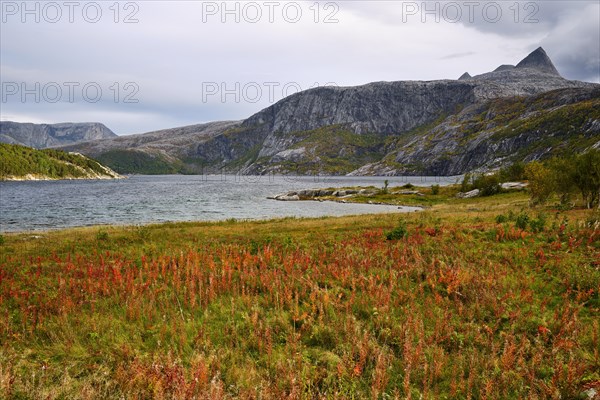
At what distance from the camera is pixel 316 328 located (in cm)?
972

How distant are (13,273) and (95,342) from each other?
10.0 meters

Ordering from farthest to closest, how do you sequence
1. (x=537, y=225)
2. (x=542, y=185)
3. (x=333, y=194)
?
(x=333, y=194) → (x=542, y=185) → (x=537, y=225)

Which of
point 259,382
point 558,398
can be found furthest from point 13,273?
point 558,398

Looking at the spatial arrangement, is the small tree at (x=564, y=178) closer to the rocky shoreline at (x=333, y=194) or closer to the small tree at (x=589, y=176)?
the small tree at (x=589, y=176)

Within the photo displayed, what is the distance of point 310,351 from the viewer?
903 cm

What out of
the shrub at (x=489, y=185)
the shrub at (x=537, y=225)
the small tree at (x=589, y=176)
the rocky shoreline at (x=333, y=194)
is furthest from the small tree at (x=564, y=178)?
the rocky shoreline at (x=333, y=194)

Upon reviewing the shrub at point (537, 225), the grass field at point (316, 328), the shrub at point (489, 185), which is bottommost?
the grass field at point (316, 328)

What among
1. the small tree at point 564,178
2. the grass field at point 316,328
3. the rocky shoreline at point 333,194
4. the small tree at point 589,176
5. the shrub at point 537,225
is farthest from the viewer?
the rocky shoreline at point 333,194

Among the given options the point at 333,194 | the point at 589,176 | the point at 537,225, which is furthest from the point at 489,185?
the point at 537,225

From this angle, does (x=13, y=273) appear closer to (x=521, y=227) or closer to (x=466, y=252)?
(x=466, y=252)

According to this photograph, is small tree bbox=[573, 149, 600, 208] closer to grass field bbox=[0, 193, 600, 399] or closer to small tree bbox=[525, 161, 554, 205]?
small tree bbox=[525, 161, 554, 205]

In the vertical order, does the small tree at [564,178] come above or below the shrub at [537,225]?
above

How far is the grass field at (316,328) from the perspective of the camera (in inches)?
294

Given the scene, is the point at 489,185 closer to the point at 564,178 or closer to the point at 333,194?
the point at 333,194
